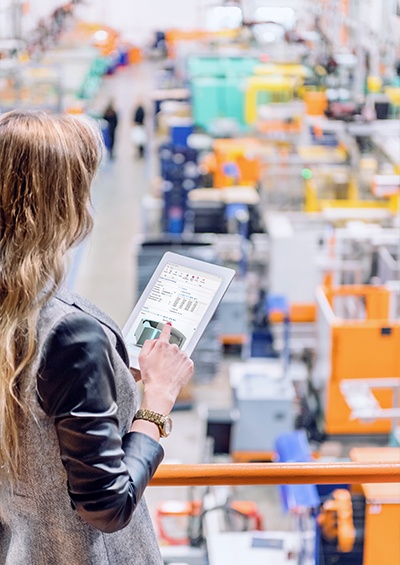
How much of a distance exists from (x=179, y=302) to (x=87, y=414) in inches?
15.8

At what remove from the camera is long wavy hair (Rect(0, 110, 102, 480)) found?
5.01 ft

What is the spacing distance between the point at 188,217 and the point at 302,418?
16.4 ft

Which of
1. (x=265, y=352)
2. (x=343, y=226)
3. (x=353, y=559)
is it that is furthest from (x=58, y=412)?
(x=343, y=226)

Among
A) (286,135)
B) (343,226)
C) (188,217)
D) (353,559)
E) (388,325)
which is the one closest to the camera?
(353,559)

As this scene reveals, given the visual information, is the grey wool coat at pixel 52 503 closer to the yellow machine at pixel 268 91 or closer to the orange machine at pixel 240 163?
the orange machine at pixel 240 163

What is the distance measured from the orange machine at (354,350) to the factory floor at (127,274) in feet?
3.54

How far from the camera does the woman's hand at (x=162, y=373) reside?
171 cm

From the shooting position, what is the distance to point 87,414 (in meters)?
1.50

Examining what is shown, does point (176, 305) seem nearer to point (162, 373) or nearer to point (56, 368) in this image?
point (162, 373)

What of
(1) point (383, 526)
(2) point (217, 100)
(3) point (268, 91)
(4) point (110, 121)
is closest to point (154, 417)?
(1) point (383, 526)

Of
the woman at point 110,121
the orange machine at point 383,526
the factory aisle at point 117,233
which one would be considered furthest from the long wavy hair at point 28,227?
the woman at point 110,121

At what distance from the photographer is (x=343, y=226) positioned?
11055 millimetres

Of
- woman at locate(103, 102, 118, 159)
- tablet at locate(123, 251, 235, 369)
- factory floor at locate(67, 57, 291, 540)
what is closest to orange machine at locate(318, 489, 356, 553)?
factory floor at locate(67, 57, 291, 540)

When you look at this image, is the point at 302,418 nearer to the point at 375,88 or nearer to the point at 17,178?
the point at 17,178
